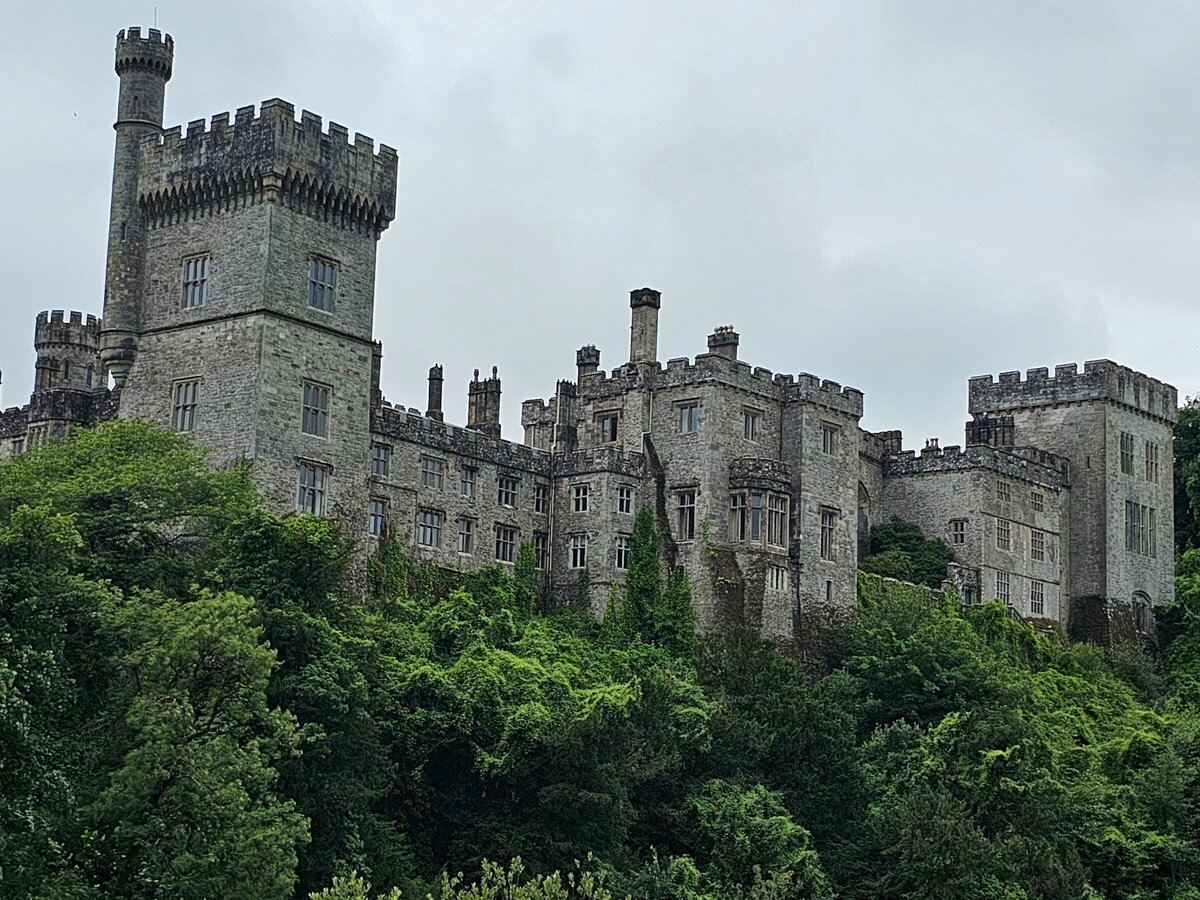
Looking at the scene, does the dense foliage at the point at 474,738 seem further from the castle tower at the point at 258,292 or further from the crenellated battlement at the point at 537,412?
the crenellated battlement at the point at 537,412

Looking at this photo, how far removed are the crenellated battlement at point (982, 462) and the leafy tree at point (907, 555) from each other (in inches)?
105

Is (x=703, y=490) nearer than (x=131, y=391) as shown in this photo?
No

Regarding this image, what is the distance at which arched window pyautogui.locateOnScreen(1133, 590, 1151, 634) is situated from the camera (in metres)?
93.0

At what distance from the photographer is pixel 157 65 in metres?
65.1

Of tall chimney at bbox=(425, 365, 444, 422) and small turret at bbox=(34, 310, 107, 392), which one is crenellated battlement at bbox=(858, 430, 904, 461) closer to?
tall chimney at bbox=(425, 365, 444, 422)

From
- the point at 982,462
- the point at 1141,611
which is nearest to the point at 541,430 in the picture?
the point at 982,462

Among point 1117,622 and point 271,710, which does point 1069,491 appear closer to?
point 1117,622

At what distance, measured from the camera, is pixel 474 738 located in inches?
2282

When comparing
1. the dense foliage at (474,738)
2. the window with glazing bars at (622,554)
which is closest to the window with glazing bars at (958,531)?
Answer: the dense foliage at (474,738)

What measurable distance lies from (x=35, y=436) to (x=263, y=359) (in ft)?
37.7

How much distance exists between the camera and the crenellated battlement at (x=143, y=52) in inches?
2547

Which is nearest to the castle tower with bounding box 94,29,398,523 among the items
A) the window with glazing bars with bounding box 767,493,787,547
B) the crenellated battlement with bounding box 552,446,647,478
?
the crenellated battlement with bounding box 552,446,647,478

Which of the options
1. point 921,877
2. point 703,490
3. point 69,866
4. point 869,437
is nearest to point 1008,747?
point 921,877

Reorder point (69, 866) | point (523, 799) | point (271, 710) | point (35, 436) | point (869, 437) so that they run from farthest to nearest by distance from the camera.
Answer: point (869, 437) < point (35, 436) < point (523, 799) < point (271, 710) < point (69, 866)
